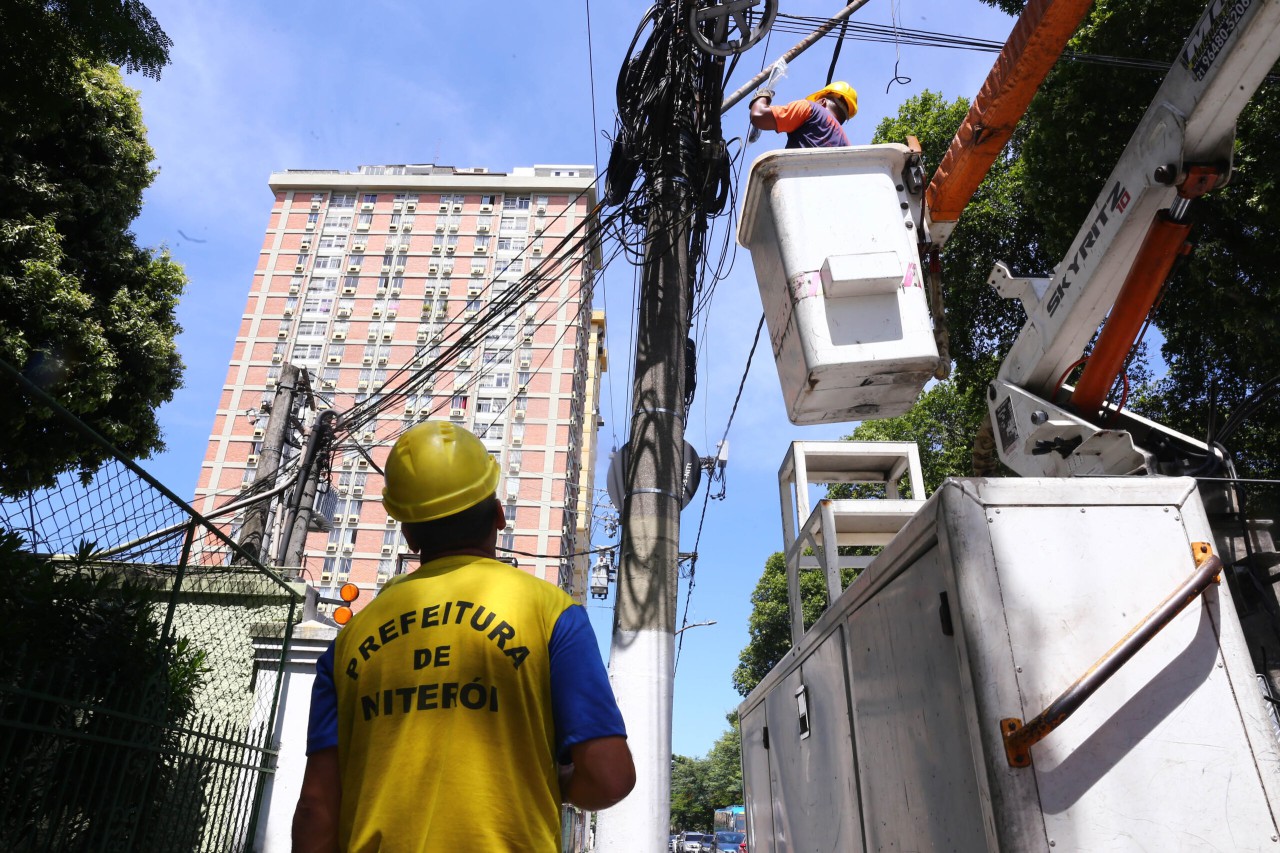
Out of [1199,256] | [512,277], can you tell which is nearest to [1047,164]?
[1199,256]

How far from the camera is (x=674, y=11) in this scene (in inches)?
229

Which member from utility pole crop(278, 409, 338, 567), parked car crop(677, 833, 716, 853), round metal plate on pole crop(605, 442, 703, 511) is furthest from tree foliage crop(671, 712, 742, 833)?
round metal plate on pole crop(605, 442, 703, 511)

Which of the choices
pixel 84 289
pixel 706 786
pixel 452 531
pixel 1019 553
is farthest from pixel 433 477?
pixel 706 786

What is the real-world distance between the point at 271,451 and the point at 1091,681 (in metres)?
11.9

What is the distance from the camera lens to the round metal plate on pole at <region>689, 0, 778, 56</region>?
205 inches

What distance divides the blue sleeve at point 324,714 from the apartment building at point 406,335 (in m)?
42.1

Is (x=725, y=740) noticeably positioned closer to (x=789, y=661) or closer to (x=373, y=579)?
(x=373, y=579)

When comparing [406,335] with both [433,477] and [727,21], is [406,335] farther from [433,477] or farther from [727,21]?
[433,477]

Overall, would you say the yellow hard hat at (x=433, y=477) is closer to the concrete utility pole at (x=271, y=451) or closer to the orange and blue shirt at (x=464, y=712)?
the orange and blue shirt at (x=464, y=712)

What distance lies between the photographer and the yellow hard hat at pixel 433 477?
166 centimetres

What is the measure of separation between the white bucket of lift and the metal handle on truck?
1840 mm

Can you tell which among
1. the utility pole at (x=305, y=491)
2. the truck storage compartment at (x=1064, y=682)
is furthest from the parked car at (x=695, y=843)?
the truck storage compartment at (x=1064, y=682)

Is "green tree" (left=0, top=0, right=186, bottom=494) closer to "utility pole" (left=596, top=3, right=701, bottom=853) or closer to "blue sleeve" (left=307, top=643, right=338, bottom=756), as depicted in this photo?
"utility pole" (left=596, top=3, right=701, bottom=853)

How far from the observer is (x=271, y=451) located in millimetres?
11875
